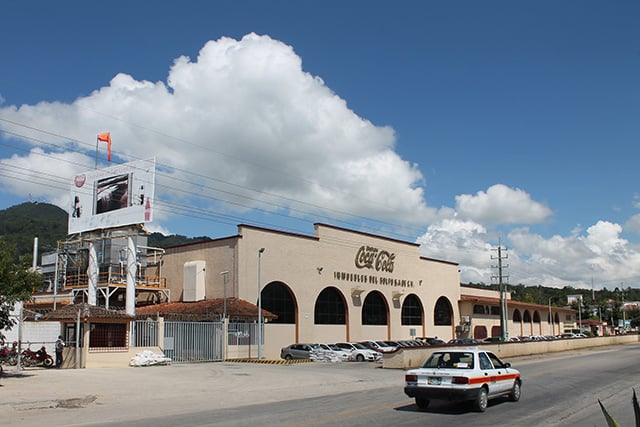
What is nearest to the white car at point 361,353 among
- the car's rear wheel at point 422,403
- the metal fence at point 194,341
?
the metal fence at point 194,341

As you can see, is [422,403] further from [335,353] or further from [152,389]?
[335,353]

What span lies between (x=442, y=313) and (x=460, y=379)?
56196 millimetres

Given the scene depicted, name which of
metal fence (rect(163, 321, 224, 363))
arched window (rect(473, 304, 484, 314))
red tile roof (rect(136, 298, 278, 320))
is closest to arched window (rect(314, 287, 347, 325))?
red tile roof (rect(136, 298, 278, 320))

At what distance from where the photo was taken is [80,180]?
147 ft

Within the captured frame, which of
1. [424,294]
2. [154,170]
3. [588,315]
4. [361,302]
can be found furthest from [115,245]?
[588,315]

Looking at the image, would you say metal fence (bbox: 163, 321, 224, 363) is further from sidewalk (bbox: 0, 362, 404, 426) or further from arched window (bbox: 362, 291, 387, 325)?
arched window (bbox: 362, 291, 387, 325)

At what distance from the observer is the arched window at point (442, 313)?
224ft

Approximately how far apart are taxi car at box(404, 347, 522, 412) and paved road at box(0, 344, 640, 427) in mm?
401

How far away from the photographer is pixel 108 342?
32406 mm

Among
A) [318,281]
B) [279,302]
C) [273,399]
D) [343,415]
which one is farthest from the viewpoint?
[318,281]

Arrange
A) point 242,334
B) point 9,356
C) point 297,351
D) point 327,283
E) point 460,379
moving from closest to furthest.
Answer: point 460,379 → point 9,356 → point 242,334 → point 297,351 → point 327,283

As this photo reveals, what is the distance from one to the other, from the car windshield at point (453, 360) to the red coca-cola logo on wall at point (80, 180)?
35.3 meters

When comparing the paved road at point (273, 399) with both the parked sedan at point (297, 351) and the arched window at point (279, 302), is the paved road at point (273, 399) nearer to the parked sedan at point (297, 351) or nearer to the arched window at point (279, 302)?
the parked sedan at point (297, 351)

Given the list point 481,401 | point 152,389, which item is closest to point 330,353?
point 152,389
